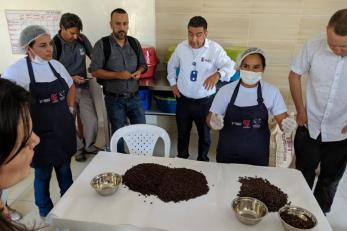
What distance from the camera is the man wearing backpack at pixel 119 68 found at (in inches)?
93.2

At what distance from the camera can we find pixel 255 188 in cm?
138

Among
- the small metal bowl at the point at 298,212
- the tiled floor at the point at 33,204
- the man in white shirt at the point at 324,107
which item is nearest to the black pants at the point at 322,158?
the man in white shirt at the point at 324,107

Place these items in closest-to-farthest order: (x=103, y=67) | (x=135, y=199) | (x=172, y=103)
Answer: (x=135, y=199) → (x=103, y=67) → (x=172, y=103)

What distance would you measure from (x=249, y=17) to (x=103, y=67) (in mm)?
1598

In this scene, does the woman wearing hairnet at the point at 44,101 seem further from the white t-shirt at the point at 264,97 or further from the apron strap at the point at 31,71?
the white t-shirt at the point at 264,97

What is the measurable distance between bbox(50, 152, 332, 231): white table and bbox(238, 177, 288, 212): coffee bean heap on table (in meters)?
0.03

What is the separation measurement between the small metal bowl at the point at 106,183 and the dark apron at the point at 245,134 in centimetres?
74

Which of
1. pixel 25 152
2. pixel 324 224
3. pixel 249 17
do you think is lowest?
pixel 324 224

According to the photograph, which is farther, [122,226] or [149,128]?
[149,128]

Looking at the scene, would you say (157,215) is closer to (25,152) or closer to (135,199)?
(135,199)

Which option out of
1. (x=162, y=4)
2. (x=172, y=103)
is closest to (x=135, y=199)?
(x=172, y=103)

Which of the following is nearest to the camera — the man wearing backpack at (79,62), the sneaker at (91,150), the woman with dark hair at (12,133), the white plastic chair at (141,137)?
the woman with dark hair at (12,133)

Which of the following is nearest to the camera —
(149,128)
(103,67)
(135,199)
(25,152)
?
(25,152)

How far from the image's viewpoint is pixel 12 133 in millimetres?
754
